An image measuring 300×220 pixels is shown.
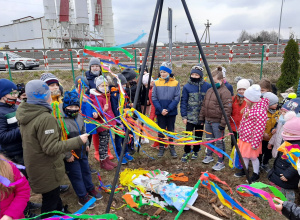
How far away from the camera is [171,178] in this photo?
3311 millimetres

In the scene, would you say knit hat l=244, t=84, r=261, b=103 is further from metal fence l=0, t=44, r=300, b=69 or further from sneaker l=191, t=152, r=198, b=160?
metal fence l=0, t=44, r=300, b=69

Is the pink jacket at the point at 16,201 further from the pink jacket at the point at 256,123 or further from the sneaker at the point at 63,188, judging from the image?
the pink jacket at the point at 256,123

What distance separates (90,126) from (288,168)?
280 cm

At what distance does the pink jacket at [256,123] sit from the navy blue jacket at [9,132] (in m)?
3.01

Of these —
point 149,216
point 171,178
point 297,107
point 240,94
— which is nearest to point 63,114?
point 149,216

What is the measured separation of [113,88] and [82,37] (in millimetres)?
23065

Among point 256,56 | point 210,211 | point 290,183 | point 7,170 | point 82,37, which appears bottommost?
point 210,211

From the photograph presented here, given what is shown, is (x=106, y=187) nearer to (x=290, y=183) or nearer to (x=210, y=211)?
(x=210, y=211)

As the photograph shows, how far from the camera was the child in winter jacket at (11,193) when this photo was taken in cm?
159

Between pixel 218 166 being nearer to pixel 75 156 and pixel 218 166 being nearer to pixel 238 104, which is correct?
pixel 238 104

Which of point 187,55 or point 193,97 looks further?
point 187,55

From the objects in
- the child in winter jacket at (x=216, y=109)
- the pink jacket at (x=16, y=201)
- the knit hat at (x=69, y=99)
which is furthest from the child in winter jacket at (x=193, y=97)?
the pink jacket at (x=16, y=201)

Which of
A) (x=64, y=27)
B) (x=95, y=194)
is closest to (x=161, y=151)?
(x=95, y=194)

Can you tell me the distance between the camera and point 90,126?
11.5ft
